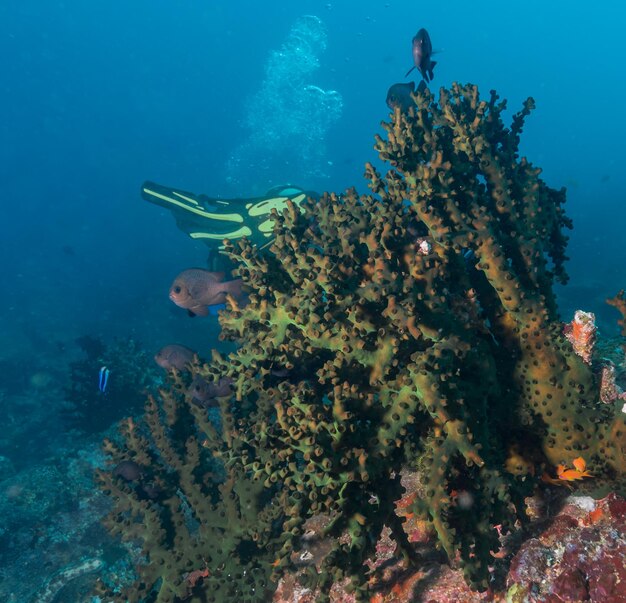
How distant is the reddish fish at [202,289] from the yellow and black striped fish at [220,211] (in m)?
1.14

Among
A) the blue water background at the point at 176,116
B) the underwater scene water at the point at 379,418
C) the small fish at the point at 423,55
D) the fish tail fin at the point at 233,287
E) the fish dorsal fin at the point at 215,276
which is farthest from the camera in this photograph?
the blue water background at the point at 176,116

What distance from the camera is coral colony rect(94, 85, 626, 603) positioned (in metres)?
2.39

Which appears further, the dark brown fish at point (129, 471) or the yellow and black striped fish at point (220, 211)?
the yellow and black striped fish at point (220, 211)

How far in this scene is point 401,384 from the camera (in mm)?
2516

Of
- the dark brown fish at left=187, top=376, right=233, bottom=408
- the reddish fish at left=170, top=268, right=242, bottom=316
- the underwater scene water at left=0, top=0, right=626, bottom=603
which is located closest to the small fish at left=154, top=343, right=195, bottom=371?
the underwater scene water at left=0, top=0, right=626, bottom=603

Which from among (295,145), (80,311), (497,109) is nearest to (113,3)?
(295,145)

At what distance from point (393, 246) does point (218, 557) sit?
2850mm

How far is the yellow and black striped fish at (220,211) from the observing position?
6250 mm

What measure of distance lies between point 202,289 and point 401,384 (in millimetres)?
3455

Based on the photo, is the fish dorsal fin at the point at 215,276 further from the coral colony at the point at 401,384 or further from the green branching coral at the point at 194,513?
the coral colony at the point at 401,384

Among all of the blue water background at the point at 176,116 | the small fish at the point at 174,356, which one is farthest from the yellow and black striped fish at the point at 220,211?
the blue water background at the point at 176,116

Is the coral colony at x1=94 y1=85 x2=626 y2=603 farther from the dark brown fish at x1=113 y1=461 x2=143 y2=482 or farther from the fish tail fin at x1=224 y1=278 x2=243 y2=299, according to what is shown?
the fish tail fin at x1=224 y1=278 x2=243 y2=299

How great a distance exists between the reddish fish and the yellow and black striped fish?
3.73 ft

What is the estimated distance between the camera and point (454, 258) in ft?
9.93
